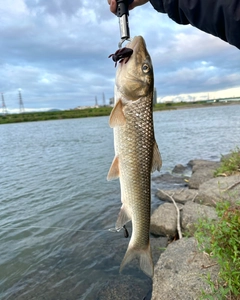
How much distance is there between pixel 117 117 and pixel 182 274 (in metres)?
2.52

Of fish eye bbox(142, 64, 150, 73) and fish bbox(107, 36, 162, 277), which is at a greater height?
fish eye bbox(142, 64, 150, 73)

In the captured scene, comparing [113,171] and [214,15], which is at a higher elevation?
[214,15]

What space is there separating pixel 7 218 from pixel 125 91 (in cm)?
825

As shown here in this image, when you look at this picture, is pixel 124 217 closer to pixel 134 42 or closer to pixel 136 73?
pixel 136 73

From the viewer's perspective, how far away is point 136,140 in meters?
3.01

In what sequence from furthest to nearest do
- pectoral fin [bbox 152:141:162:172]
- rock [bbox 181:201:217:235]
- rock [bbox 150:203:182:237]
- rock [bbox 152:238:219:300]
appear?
rock [bbox 150:203:182:237] → rock [bbox 181:201:217:235] → rock [bbox 152:238:219:300] → pectoral fin [bbox 152:141:162:172]

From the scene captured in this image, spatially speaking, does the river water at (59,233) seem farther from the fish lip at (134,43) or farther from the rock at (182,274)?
the fish lip at (134,43)

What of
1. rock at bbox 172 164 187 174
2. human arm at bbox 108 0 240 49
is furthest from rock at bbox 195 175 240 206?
rock at bbox 172 164 187 174

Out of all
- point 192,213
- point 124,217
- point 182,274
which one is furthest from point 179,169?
point 124,217

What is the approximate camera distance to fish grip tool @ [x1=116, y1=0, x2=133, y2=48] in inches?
109

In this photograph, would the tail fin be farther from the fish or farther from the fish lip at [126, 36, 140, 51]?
the fish lip at [126, 36, 140, 51]

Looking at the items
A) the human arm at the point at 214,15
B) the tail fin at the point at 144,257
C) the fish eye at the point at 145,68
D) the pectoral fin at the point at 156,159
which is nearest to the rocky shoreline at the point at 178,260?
the tail fin at the point at 144,257

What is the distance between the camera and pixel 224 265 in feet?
11.5

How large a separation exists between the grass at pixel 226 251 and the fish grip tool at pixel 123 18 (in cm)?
278
